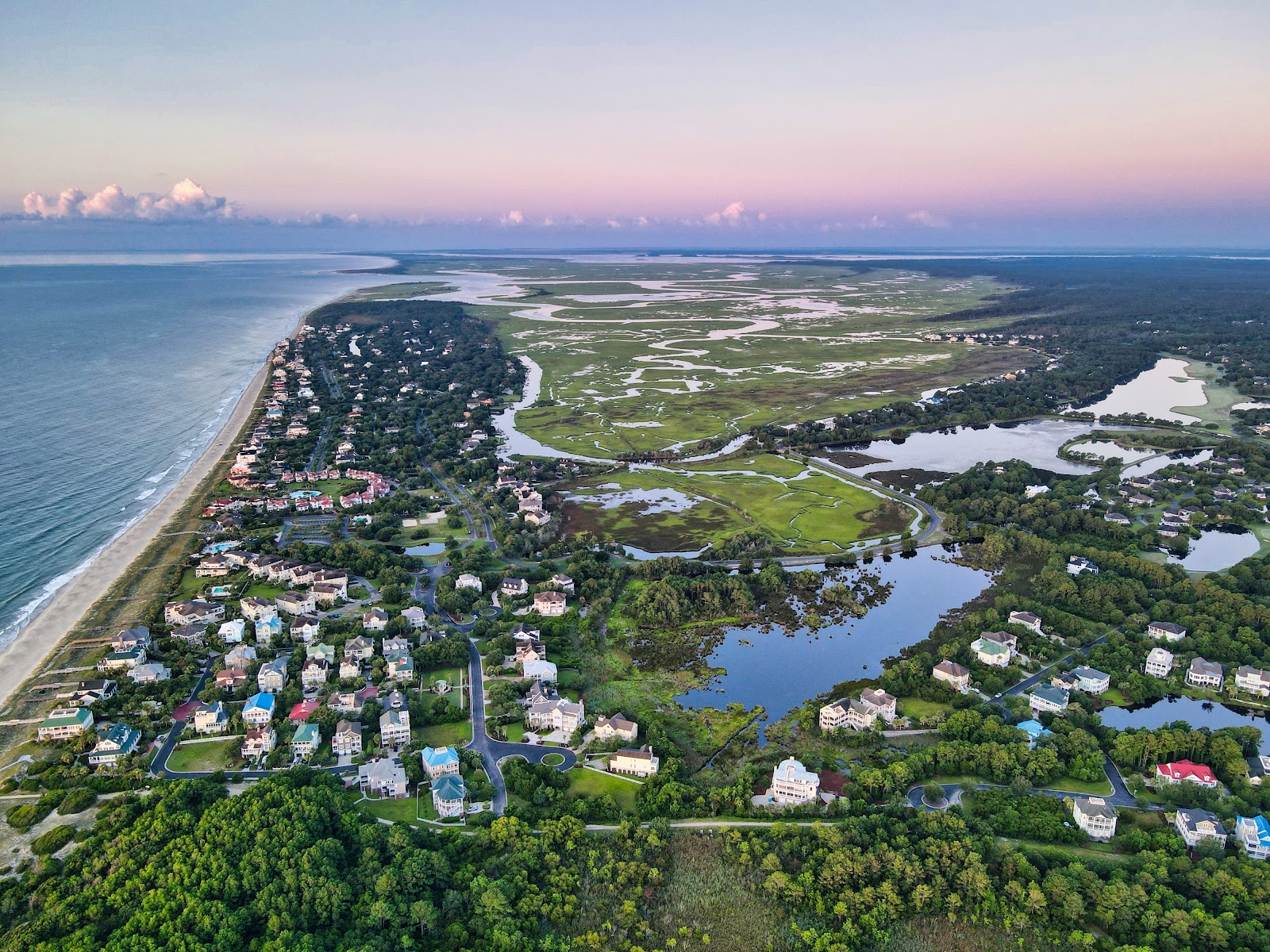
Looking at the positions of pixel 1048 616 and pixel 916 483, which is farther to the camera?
pixel 916 483

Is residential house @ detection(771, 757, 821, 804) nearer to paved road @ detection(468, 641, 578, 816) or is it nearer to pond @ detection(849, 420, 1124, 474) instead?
paved road @ detection(468, 641, 578, 816)

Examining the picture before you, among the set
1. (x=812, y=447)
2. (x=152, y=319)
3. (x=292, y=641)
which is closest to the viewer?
(x=292, y=641)

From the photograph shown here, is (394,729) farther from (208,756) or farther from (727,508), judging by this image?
(727,508)

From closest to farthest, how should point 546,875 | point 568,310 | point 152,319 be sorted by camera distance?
point 546,875, point 152,319, point 568,310

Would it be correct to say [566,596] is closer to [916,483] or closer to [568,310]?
[916,483]

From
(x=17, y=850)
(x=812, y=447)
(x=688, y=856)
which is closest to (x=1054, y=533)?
(x=812, y=447)

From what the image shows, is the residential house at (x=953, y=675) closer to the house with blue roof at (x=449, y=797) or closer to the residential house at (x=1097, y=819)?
the residential house at (x=1097, y=819)
